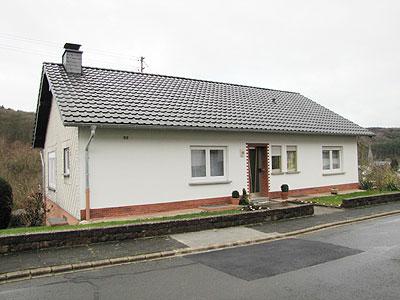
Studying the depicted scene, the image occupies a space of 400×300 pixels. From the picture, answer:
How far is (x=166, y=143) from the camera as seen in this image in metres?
13.4

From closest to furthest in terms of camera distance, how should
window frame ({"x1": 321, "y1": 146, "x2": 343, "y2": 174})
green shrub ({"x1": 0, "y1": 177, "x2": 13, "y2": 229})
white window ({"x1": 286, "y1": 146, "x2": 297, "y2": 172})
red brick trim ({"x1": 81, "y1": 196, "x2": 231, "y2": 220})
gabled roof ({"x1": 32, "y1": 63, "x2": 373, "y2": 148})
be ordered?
red brick trim ({"x1": 81, "y1": 196, "x2": 231, "y2": 220}) < gabled roof ({"x1": 32, "y1": 63, "x2": 373, "y2": 148}) < green shrub ({"x1": 0, "y1": 177, "x2": 13, "y2": 229}) < white window ({"x1": 286, "y1": 146, "x2": 297, "y2": 172}) < window frame ({"x1": 321, "y1": 146, "x2": 343, "y2": 174})

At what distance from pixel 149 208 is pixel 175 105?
14.7 ft

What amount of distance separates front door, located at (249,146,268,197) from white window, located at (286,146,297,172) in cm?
160

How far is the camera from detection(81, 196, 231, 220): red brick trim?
38.5 ft

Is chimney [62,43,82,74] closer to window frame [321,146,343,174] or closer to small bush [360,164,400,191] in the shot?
window frame [321,146,343,174]

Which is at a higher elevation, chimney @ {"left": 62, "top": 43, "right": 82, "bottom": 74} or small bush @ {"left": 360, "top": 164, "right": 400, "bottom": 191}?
chimney @ {"left": 62, "top": 43, "right": 82, "bottom": 74}

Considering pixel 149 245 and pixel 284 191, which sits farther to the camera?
pixel 284 191

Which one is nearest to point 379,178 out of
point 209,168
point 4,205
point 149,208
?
point 209,168

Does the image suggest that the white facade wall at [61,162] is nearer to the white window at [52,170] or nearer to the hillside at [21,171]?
the white window at [52,170]

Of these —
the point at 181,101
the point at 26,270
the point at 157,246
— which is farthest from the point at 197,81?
the point at 26,270

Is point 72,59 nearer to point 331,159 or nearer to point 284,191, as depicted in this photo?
point 284,191

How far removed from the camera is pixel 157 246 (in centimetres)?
874

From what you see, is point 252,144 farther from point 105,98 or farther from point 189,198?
point 105,98

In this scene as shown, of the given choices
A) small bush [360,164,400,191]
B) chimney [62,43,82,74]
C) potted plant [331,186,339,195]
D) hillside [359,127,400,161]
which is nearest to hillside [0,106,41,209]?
chimney [62,43,82,74]
